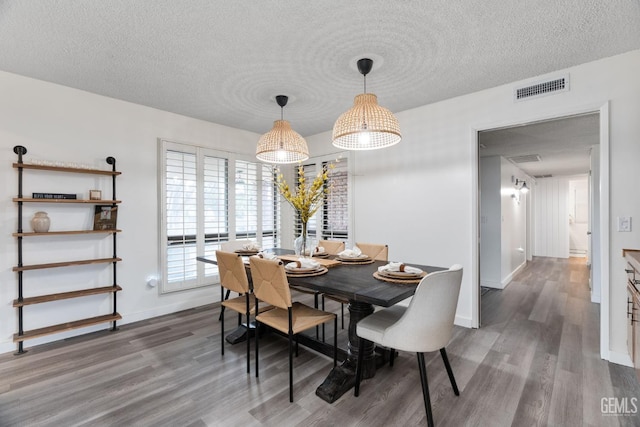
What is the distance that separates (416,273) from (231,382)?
162 cm

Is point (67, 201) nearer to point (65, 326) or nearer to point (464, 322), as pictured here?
point (65, 326)

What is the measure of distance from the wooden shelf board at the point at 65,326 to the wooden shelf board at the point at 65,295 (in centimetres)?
27

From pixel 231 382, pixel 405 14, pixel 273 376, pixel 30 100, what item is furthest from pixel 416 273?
pixel 30 100

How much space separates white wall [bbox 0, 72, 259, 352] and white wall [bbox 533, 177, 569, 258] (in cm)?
906

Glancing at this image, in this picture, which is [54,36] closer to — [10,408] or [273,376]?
[10,408]

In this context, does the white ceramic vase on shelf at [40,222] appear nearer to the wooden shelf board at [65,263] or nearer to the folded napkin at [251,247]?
the wooden shelf board at [65,263]

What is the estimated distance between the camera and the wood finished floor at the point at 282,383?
72.9 inches

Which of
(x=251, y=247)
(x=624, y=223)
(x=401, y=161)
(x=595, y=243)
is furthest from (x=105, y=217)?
(x=595, y=243)

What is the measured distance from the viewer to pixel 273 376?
2.33 metres

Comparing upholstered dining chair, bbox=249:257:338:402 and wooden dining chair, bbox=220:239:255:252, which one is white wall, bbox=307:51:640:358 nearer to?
wooden dining chair, bbox=220:239:255:252

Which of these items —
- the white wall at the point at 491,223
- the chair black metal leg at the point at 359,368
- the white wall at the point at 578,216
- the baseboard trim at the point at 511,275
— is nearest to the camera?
the chair black metal leg at the point at 359,368

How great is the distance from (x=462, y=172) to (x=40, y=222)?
4.37 m

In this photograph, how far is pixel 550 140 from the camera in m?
4.43

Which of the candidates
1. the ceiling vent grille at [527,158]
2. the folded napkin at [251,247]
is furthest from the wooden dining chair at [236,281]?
the ceiling vent grille at [527,158]
